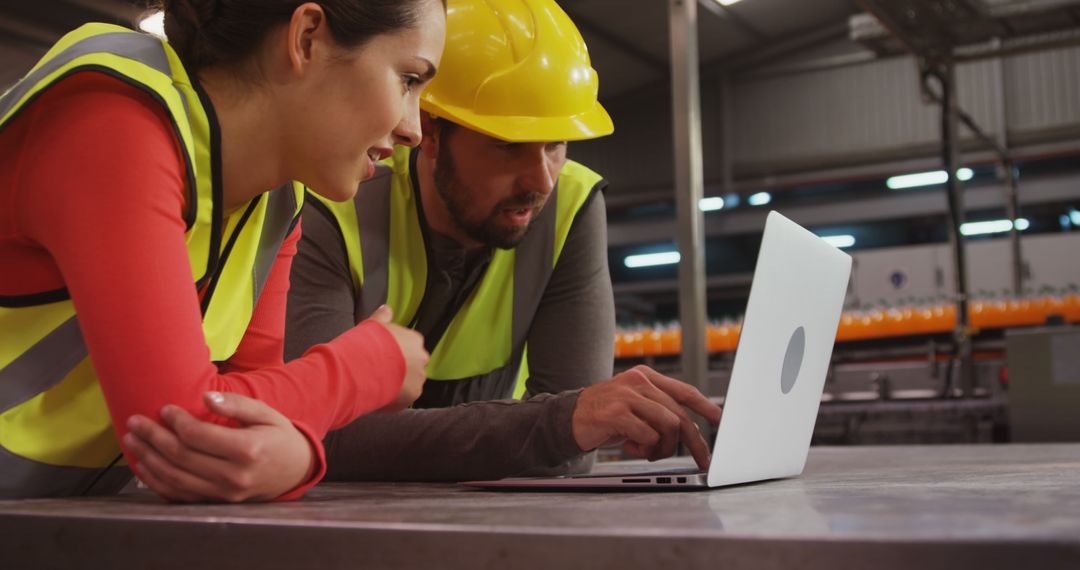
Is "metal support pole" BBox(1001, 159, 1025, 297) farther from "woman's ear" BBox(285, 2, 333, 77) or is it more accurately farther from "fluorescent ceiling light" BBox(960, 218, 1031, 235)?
"woman's ear" BBox(285, 2, 333, 77)

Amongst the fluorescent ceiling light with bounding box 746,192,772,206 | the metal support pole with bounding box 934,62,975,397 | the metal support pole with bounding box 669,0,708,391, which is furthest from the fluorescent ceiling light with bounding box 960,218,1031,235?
the metal support pole with bounding box 669,0,708,391

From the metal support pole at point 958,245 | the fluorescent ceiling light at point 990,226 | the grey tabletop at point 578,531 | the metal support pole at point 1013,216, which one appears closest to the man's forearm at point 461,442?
the grey tabletop at point 578,531

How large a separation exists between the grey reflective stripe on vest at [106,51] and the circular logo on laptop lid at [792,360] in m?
0.65

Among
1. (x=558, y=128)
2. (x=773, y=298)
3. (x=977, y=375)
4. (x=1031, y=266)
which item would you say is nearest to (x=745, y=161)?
(x=1031, y=266)

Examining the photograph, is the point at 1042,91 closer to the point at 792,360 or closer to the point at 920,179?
the point at 920,179

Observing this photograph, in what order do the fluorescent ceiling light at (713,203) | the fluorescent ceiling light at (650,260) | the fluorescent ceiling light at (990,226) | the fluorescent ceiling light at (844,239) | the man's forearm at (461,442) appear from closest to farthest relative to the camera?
the man's forearm at (461,442) < the fluorescent ceiling light at (990,226) < the fluorescent ceiling light at (844,239) < the fluorescent ceiling light at (713,203) < the fluorescent ceiling light at (650,260)

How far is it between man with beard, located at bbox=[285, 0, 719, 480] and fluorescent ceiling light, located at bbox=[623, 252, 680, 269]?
379 inches

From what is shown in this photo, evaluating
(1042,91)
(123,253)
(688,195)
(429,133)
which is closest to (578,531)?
(123,253)

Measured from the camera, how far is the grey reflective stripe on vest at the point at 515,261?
1.60m

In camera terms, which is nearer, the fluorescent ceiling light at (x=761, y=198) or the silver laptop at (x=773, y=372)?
the silver laptop at (x=773, y=372)

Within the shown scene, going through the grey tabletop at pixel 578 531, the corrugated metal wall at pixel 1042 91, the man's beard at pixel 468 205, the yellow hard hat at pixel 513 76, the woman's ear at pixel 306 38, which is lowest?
the grey tabletop at pixel 578 531

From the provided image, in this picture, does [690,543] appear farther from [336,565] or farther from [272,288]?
[272,288]

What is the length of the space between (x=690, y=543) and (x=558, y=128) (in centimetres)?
121

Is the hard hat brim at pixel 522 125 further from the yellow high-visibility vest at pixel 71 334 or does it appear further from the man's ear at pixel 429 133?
the yellow high-visibility vest at pixel 71 334
